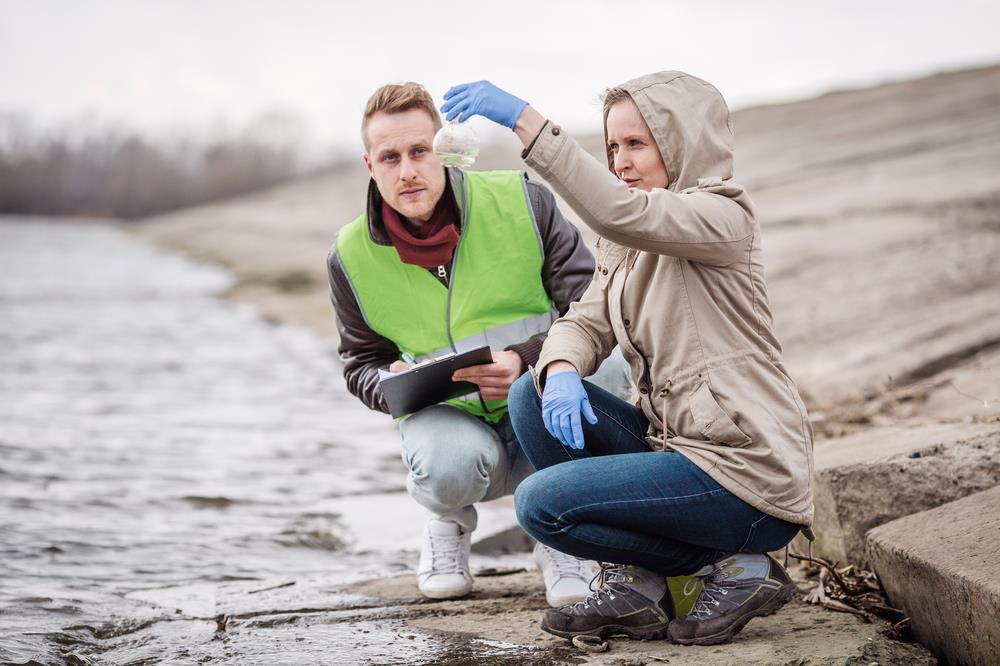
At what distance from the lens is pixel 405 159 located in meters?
3.41

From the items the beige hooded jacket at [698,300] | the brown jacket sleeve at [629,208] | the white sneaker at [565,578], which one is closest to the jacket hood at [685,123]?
the beige hooded jacket at [698,300]

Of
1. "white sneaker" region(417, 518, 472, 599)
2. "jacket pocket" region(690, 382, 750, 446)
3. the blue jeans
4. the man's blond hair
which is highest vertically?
the man's blond hair

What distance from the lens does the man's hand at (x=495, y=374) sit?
10.9ft

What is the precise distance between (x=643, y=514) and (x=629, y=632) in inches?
15.1

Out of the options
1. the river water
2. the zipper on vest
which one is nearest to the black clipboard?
the zipper on vest

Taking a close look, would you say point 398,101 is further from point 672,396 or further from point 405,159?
point 672,396

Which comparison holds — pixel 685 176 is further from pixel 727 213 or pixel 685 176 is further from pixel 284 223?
pixel 284 223

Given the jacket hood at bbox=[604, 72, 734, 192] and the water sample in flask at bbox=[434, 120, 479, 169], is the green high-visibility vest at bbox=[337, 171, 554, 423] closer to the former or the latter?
the water sample in flask at bbox=[434, 120, 479, 169]

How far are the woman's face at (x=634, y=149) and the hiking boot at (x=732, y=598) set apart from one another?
3.28 feet

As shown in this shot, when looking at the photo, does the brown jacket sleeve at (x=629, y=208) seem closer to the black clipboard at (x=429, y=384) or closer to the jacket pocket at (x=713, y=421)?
the jacket pocket at (x=713, y=421)

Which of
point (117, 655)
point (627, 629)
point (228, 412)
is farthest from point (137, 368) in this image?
point (627, 629)

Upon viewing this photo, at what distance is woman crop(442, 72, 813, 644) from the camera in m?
2.56

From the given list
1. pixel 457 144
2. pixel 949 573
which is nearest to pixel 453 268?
pixel 457 144

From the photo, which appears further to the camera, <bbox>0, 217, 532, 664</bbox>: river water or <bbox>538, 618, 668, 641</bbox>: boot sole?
<bbox>0, 217, 532, 664</bbox>: river water
